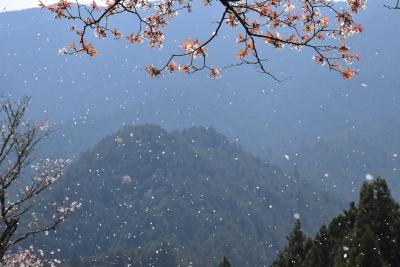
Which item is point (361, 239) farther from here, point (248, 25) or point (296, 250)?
point (296, 250)

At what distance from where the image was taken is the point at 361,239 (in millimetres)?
9562

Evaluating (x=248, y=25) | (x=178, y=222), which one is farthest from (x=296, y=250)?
(x=178, y=222)

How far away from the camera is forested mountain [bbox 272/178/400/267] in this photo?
9.45 meters

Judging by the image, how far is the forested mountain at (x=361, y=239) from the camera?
9445mm

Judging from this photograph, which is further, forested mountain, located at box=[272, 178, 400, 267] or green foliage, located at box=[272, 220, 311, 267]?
green foliage, located at box=[272, 220, 311, 267]

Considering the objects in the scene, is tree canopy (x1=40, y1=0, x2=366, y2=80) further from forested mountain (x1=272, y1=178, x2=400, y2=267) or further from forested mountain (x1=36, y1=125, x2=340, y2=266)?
forested mountain (x1=36, y1=125, x2=340, y2=266)

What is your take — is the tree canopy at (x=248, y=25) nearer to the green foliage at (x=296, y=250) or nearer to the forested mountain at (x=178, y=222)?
the green foliage at (x=296, y=250)

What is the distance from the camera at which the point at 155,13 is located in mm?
7625

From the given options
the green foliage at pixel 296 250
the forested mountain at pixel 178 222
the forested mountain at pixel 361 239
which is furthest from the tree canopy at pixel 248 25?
the forested mountain at pixel 178 222

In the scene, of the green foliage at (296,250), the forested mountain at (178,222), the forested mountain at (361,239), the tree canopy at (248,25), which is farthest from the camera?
the forested mountain at (178,222)

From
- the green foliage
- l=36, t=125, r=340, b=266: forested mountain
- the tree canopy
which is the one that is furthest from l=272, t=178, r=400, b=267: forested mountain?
l=36, t=125, r=340, b=266: forested mountain

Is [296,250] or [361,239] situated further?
[296,250]

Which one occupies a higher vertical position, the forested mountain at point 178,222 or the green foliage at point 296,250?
the forested mountain at point 178,222

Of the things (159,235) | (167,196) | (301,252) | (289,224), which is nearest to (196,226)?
(159,235)
